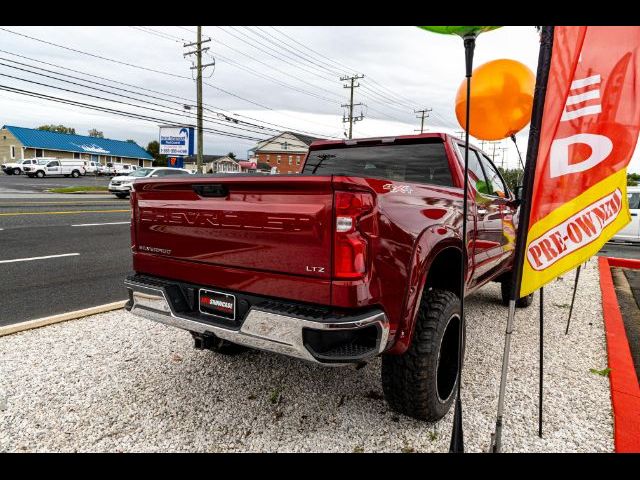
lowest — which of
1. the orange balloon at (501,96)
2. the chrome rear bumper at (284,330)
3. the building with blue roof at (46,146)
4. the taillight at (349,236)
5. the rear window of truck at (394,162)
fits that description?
the chrome rear bumper at (284,330)

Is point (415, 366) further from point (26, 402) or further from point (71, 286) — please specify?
point (71, 286)

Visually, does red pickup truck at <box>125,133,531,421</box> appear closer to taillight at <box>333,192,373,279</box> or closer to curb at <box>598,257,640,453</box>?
taillight at <box>333,192,373,279</box>

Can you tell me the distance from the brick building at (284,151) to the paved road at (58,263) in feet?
201

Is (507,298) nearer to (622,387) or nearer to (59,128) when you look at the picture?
(622,387)

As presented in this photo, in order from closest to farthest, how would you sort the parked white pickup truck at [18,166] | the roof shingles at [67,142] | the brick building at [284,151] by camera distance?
the parked white pickup truck at [18,166] < the roof shingles at [67,142] < the brick building at [284,151]

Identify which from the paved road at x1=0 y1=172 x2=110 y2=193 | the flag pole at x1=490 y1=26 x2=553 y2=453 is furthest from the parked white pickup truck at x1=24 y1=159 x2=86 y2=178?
the flag pole at x1=490 y1=26 x2=553 y2=453

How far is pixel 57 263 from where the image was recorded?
648 cm

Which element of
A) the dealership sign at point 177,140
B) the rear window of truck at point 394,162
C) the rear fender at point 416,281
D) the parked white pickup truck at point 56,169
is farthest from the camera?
the parked white pickup truck at point 56,169

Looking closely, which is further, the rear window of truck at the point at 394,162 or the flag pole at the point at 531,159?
the rear window of truck at the point at 394,162

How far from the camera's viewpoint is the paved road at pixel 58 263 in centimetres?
461

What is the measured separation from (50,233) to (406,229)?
9506 mm

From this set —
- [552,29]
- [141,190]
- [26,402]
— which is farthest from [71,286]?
[552,29]

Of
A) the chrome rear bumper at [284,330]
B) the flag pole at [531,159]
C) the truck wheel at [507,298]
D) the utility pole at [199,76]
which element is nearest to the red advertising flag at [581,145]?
the flag pole at [531,159]

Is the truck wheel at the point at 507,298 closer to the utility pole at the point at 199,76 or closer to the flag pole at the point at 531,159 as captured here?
the flag pole at the point at 531,159
